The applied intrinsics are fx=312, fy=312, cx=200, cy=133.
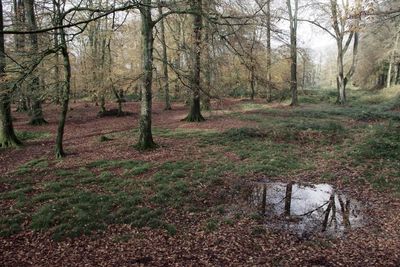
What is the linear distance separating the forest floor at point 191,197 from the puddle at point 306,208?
179 mm

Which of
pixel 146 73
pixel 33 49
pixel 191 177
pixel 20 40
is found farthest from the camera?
pixel 20 40

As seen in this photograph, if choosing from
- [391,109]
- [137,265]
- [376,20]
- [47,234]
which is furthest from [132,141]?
[391,109]

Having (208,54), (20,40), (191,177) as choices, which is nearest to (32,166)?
(191,177)

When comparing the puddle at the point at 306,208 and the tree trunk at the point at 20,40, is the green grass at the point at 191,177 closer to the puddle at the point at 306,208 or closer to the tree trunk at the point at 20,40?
the puddle at the point at 306,208

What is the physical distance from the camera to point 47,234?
6137 millimetres

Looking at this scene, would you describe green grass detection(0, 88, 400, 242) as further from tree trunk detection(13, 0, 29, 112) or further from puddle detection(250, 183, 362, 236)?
tree trunk detection(13, 0, 29, 112)

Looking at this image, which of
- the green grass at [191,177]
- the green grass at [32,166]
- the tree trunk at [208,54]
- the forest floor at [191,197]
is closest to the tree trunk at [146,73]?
the forest floor at [191,197]

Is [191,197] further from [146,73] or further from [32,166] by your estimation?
[32,166]

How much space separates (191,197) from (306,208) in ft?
9.06

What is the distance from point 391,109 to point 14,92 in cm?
2282

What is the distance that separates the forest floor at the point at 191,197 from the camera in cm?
552

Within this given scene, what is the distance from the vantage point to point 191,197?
7.80 meters

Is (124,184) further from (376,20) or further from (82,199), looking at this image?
(376,20)

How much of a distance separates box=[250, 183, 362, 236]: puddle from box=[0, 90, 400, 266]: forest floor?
0.18m
